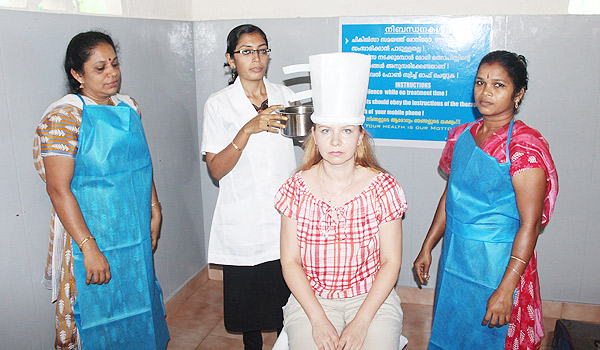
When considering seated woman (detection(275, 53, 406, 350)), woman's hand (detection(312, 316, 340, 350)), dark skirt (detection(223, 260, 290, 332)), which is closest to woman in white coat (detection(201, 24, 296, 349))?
dark skirt (detection(223, 260, 290, 332))

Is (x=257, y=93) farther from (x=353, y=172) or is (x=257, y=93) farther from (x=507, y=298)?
(x=507, y=298)

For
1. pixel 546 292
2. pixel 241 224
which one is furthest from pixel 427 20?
pixel 546 292

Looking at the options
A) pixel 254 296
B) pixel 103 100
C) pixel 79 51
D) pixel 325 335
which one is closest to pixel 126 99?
pixel 103 100

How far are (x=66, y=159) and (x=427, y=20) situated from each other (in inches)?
78.9

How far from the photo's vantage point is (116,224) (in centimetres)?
192

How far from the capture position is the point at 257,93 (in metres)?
2.23

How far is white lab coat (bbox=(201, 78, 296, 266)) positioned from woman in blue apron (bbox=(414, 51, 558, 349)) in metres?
0.77

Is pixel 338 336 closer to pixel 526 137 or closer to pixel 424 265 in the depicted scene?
pixel 424 265

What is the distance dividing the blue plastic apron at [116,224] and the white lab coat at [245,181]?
0.33 m

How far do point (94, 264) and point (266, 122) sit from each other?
34.3 inches

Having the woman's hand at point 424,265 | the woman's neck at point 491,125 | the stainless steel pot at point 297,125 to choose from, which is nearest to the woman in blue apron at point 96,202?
the stainless steel pot at point 297,125

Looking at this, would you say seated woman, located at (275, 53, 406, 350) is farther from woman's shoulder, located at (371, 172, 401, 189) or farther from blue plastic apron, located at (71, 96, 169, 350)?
blue plastic apron, located at (71, 96, 169, 350)

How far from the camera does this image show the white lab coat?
84.4 inches

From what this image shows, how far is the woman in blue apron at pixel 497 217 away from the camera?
5.58 ft
